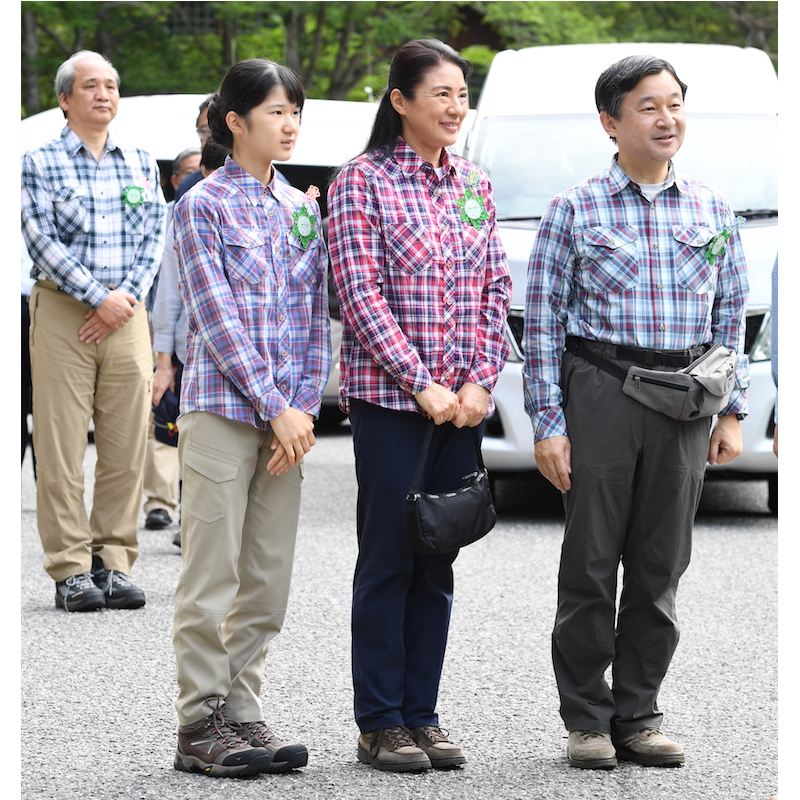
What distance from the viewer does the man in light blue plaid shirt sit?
5.62 m

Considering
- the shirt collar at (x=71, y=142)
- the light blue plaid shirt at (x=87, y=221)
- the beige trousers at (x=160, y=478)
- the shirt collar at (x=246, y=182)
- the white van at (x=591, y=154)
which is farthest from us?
the beige trousers at (x=160, y=478)

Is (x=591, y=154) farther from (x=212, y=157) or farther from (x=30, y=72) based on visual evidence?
(x=30, y=72)

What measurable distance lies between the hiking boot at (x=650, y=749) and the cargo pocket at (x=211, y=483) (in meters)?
1.40

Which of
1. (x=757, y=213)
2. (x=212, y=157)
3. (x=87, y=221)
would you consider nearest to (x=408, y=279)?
(x=212, y=157)

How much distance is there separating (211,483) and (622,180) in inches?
59.5

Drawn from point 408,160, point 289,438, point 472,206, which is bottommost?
point 289,438

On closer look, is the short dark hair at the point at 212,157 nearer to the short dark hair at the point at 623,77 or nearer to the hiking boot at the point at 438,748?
the short dark hair at the point at 623,77

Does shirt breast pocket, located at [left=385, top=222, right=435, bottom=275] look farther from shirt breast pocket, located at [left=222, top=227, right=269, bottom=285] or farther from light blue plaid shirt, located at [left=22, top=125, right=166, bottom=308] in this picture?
light blue plaid shirt, located at [left=22, top=125, right=166, bottom=308]

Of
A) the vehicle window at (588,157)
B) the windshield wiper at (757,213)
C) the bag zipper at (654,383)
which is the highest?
the vehicle window at (588,157)

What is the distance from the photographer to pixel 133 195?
18.9 feet

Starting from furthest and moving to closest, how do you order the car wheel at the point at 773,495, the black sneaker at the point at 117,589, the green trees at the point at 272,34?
the green trees at the point at 272,34
the car wheel at the point at 773,495
the black sneaker at the point at 117,589

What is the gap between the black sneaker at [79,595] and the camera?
5.74m

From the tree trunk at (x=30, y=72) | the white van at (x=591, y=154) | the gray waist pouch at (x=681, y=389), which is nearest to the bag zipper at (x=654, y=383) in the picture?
the gray waist pouch at (x=681, y=389)
